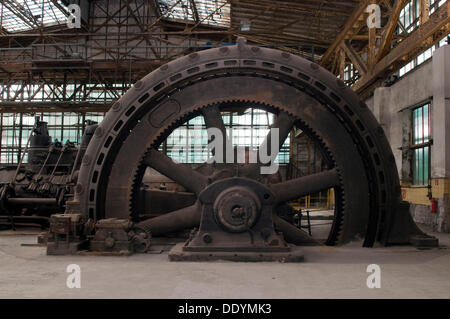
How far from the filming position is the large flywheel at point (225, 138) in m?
6.12

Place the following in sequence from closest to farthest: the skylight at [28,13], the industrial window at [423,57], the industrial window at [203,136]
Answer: the industrial window at [423,57]
the skylight at [28,13]
the industrial window at [203,136]

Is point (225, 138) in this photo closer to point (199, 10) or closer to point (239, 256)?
point (239, 256)

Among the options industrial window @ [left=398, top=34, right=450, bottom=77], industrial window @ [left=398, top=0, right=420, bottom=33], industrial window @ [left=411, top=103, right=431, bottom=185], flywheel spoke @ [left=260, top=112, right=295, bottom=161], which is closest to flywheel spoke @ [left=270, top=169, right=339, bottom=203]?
flywheel spoke @ [left=260, top=112, right=295, bottom=161]

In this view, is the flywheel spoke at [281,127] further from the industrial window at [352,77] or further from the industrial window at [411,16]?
the industrial window at [352,77]

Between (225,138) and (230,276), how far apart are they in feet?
8.24

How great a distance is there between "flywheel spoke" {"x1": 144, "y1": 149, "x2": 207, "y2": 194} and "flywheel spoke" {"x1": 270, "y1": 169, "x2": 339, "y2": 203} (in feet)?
3.61

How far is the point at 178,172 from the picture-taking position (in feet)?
20.7

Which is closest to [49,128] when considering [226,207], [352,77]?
[352,77]

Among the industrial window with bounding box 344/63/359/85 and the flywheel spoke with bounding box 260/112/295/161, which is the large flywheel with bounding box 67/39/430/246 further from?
the industrial window with bounding box 344/63/359/85

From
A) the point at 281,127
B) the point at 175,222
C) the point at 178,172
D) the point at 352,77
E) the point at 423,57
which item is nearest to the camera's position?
the point at 175,222

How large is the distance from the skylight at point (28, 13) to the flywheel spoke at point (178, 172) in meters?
18.6

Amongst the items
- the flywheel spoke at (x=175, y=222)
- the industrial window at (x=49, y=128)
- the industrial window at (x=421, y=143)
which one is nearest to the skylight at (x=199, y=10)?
the industrial window at (x=49, y=128)

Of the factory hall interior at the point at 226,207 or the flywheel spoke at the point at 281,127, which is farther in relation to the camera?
the flywheel spoke at the point at 281,127
